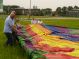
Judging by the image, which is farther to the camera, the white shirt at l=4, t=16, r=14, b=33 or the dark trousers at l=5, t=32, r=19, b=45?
the dark trousers at l=5, t=32, r=19, b=45

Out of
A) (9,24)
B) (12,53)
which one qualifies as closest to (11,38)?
(9,24)

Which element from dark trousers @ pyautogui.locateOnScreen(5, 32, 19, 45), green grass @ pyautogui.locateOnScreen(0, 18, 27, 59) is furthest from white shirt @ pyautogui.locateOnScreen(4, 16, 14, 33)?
green grass @ pyautogui.locateOnScreen(0, 18, 27, 59)

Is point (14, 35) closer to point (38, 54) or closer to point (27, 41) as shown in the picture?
point (27, 41)

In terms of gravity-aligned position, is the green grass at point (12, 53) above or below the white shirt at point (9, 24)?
below

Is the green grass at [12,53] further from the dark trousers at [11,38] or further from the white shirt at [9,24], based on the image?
the white shirt at [9,24]

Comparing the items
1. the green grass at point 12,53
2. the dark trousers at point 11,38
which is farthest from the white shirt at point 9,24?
the green grass at point 12,53

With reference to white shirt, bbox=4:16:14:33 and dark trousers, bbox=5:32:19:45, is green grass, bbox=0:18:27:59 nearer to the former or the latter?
dark trousers, bbox=5:32:19:45

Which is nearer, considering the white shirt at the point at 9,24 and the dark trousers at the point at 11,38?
the white shirt at the point at 9,24

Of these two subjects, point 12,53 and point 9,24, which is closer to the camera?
point 12,53

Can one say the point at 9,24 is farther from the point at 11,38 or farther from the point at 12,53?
the point at 12,53

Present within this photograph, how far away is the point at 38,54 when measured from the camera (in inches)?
347

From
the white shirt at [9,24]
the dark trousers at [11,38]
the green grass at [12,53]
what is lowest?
the green grass at [12,53]

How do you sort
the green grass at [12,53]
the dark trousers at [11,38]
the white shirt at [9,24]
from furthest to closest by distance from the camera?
the dark trousers at [11,38] → the white shirt at [9,24] → the green grass at [12,53]

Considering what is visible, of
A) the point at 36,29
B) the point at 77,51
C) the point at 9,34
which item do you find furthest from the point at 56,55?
the point at 36,29
